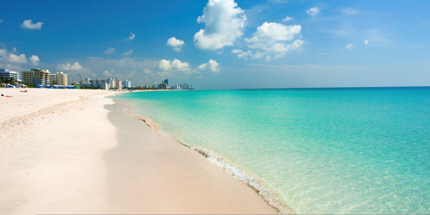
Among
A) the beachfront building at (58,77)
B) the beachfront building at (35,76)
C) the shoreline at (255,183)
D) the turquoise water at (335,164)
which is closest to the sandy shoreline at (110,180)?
the shoreline at (255,183)

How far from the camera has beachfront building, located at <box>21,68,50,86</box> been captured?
161 m

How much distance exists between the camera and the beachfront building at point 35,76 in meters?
161

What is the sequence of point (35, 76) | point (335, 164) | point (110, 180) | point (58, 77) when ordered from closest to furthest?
1. point (110, 180)
2. point (335, 164)
3. point (35, 76)
4. point (58, 77)

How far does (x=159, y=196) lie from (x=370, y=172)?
6.61 metres

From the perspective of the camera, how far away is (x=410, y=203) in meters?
4.65

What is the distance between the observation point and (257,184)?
17.3 ft

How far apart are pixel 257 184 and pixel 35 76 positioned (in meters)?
225

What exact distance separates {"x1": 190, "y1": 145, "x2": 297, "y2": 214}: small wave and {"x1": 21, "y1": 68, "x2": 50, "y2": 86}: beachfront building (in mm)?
210717

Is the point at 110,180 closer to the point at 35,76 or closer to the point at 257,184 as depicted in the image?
the point at 257,184

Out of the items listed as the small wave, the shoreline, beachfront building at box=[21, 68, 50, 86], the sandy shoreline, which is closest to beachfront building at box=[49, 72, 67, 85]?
beachfront building at box=[21, 68, 50, 86]

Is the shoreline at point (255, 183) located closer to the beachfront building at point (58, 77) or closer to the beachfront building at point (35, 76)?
the beachfront building at point (35, 76)

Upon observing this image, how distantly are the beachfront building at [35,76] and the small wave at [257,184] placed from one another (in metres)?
211

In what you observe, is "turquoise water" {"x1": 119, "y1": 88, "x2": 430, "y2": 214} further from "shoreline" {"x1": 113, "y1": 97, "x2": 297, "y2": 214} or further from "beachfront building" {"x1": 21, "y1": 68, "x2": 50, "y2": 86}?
"beachfront building" {"x1": 21, "y1": 68, "x2": 50, "y2": 86}

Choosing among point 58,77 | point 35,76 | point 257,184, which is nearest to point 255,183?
point 257,184
